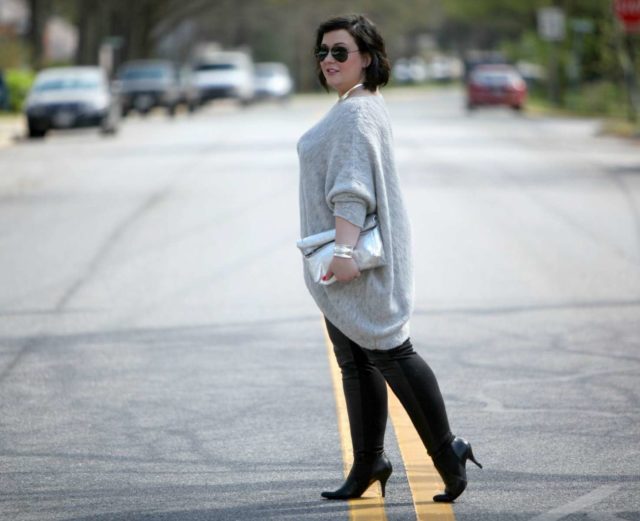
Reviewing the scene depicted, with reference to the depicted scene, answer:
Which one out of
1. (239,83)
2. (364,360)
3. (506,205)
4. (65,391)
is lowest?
(239,83)

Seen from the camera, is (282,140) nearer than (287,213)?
No

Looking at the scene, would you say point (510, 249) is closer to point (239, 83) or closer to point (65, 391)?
point (65, 391)

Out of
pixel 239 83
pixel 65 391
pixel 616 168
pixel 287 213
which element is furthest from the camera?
pixel 239 83

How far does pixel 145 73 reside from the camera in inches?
2005

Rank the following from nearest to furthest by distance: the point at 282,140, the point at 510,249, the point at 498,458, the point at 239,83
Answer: the point at 498,458 → the point at 510,249 → the point at 282,140 → the point at 239,83

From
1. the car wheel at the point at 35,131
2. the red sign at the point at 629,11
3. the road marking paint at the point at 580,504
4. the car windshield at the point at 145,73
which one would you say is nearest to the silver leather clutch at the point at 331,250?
the road marking paint at the point at 580,504

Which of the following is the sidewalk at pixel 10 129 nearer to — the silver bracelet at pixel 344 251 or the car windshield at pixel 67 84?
the car windshield at pixel 67 84

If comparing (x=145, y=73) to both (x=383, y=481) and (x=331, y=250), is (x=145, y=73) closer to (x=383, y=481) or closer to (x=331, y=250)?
(x=383, y=481)

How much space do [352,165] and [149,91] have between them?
148 ft

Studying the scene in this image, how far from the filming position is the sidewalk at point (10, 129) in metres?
33.8

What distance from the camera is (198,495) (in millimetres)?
5566

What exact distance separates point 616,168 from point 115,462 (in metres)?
18.9

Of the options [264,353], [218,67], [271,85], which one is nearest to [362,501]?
[264,353]

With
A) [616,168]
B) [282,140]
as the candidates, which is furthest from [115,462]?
[282,140]
